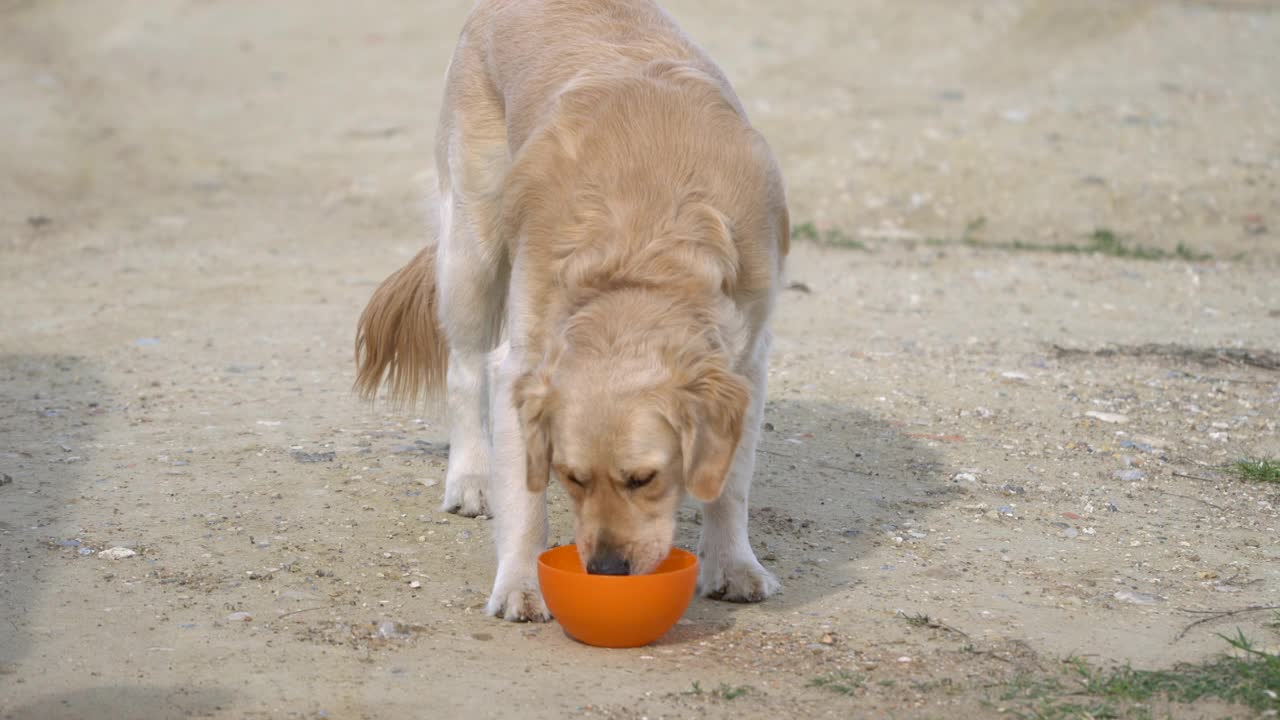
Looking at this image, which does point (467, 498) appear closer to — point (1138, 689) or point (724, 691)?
point (724, 691)

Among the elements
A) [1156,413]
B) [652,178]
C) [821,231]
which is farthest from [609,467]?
[821,231]

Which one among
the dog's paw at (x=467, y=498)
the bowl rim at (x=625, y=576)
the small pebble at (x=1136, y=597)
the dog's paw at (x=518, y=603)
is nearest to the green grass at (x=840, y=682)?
the bowl rim at (x=625, y=576)

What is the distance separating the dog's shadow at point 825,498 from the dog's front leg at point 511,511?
1.69 feet

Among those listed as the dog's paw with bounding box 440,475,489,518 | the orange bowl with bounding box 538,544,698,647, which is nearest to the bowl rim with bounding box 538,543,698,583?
the orange bowl with bounding box 538,544,698,647

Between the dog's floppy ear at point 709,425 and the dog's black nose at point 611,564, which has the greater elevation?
the dog's floppy ear at point 709,425

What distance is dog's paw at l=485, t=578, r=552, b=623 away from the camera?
4.18 m

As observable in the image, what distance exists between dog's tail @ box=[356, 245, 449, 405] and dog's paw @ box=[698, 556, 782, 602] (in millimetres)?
1738

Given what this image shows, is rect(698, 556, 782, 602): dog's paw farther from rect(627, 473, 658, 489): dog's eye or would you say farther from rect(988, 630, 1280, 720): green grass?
rect(988, 630, 1280, 720): green grass

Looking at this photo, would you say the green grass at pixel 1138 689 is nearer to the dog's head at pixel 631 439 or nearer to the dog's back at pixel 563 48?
the dog's head at pixel 631 439

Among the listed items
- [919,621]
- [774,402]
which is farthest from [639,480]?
[774,402]

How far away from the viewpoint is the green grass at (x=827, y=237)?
10422mm

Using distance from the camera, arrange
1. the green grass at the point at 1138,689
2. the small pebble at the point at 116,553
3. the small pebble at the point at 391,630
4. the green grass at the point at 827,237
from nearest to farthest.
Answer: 1. the green grass at the point at 1138,689
2. the small pebble at the point at 391,630
3. the small pebble at the point at 116,553
4. the green grass at the point at 827,237

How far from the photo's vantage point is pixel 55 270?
9.52 meters

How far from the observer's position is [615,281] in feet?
Answer: 12.7
